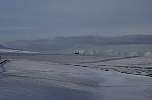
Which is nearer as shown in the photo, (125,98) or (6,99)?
(6,99)

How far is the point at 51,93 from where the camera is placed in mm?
7246

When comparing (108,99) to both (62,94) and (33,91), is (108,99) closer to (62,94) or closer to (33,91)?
(62,94)

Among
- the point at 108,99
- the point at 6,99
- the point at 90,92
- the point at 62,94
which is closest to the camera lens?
the point at 6,99

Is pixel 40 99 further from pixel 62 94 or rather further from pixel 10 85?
pixel 10 85

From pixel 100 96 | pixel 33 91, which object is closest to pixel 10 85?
pixel 33 91

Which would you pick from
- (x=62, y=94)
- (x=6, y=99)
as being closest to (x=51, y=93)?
(x=62, y=94)

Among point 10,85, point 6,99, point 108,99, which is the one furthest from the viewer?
point 10,85

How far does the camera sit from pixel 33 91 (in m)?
7.38

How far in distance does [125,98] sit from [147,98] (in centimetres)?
54

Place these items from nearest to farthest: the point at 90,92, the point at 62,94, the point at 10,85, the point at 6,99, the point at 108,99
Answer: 1. the point at 6,99
2. the point at 108,99
3. the point at 62,94
4. the point at 90,92
5. the point at 10,85

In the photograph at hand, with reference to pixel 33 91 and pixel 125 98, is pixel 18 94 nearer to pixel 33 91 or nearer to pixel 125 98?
pixel 33 91

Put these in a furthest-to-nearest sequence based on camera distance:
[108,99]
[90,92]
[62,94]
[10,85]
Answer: [10,85] → [90,92] → [62,94] → [108,99]

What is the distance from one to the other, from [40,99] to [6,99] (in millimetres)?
738

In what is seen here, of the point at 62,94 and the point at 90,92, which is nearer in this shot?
the point at 62,94
